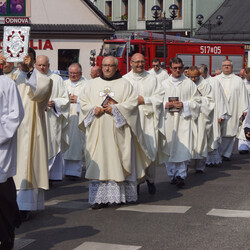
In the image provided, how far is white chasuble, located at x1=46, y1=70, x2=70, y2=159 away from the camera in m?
11.5

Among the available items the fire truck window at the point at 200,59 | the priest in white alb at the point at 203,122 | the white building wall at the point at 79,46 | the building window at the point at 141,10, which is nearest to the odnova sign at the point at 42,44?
the white building wall at the point at 79,46

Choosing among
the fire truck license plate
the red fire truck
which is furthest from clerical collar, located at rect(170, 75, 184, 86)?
the fire truck license plate

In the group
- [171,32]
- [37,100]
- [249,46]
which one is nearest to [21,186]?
[37,100]

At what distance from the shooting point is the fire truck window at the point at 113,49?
116ft

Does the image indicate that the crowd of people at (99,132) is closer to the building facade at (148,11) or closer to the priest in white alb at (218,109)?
the priest in white alb at (218,109)

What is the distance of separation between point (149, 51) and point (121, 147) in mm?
27274

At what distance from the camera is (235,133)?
15688 millimetres

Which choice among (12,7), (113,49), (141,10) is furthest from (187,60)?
(141,10)

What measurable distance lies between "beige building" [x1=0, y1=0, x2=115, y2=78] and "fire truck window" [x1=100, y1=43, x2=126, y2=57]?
3250mm

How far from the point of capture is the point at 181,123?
38.0 ft

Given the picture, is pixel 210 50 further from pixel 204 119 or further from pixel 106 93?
pixel 106 93

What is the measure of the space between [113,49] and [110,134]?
2706 centimetres

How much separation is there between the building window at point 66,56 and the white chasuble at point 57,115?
29.6m

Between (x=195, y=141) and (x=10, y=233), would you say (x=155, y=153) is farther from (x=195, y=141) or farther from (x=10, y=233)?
(x=10, y=233)
